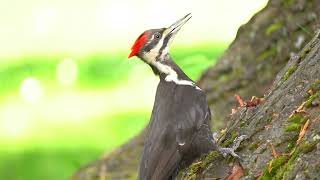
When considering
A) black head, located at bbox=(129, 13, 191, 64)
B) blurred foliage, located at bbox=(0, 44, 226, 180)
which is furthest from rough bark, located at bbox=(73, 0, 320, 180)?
blurred foliage, located at bbox=(0, 44, 226, 180)

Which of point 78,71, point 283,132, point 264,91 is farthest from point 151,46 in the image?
point 78,71

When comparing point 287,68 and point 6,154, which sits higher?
point 287,68

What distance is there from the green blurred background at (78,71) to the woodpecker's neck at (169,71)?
1.70m

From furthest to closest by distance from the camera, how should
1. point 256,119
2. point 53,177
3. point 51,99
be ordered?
point 51,99 → point 53,177 → point 256,119

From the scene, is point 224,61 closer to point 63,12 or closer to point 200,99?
point 200,99

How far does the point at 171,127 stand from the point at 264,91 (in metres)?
2.02

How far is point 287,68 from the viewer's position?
4797 mm

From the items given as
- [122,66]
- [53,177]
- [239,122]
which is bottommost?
[53,177]

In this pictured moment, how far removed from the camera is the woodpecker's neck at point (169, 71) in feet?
16.8

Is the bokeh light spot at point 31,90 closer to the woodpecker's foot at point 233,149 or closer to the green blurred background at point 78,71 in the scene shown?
the green blurred background at point 78,71

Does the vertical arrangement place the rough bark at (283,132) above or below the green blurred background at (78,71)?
above

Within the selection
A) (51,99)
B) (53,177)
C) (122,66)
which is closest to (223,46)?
(122,66)

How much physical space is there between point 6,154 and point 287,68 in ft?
17.2

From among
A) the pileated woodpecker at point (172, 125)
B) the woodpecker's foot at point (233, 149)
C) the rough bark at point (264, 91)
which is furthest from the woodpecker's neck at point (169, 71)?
the woodpecker's foot at point (233, 149)
